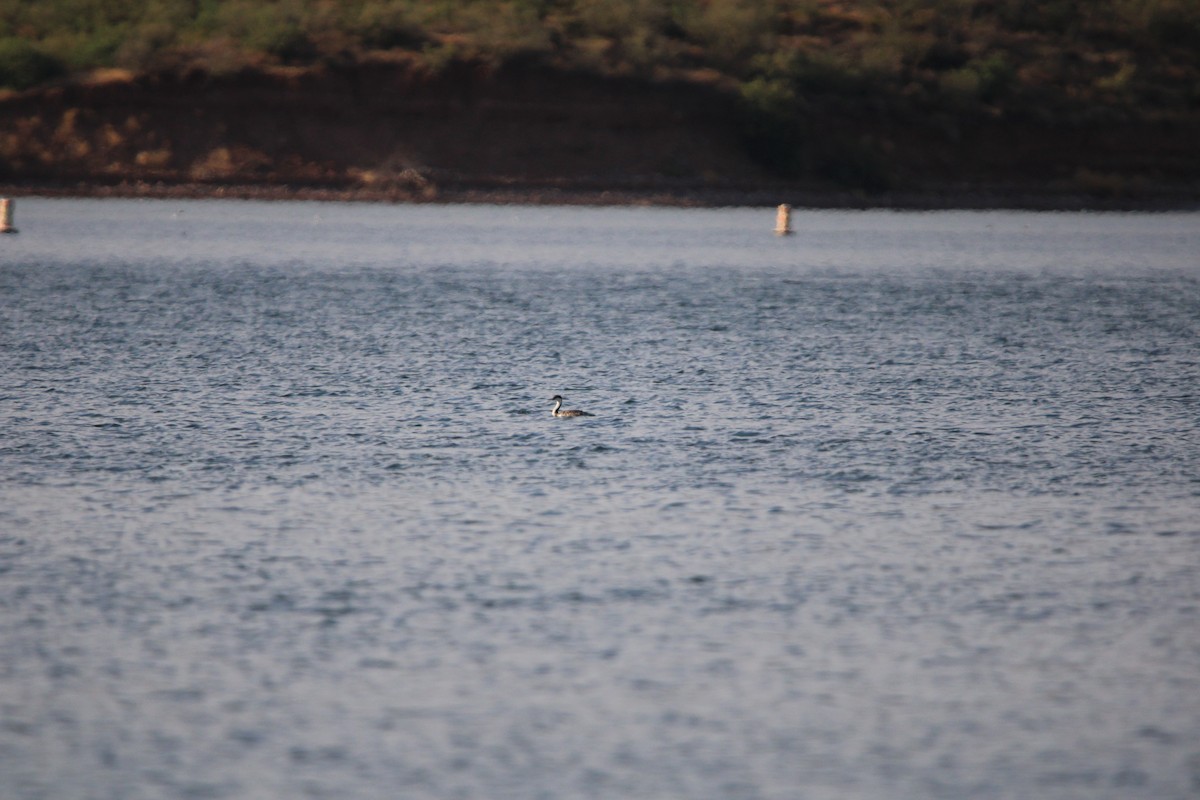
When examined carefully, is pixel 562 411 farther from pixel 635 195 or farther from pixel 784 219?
pixel 635 195

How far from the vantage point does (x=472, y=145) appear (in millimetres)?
107625

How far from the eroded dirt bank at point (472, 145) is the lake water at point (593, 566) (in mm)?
66828

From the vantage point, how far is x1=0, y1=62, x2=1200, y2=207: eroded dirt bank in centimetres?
10300

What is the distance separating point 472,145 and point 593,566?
308ft

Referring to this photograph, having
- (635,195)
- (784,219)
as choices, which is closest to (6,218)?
(784,219)

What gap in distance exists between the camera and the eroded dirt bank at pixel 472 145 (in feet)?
338

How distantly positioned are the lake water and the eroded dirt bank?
66.8m

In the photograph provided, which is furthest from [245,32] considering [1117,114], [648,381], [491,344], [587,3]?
[648,381]

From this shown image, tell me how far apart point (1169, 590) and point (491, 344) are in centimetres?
2381

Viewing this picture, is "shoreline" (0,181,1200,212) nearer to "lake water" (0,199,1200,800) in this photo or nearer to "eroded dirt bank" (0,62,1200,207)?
"eroded dirt bank" (0,62,1200,207)

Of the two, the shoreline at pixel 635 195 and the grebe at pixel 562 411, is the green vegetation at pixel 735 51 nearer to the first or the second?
the shoreline at pixel 635 195

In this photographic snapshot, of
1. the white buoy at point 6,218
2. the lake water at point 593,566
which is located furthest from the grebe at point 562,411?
the white buoy at point 6,218

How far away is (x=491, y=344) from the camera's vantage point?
1491 inches

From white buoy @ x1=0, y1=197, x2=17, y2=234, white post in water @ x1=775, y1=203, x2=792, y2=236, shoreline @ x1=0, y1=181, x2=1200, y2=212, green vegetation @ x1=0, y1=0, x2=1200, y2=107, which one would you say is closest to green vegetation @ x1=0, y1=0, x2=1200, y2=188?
green vegetation @ x1=0, y1=0, x2=1200, y2=107
